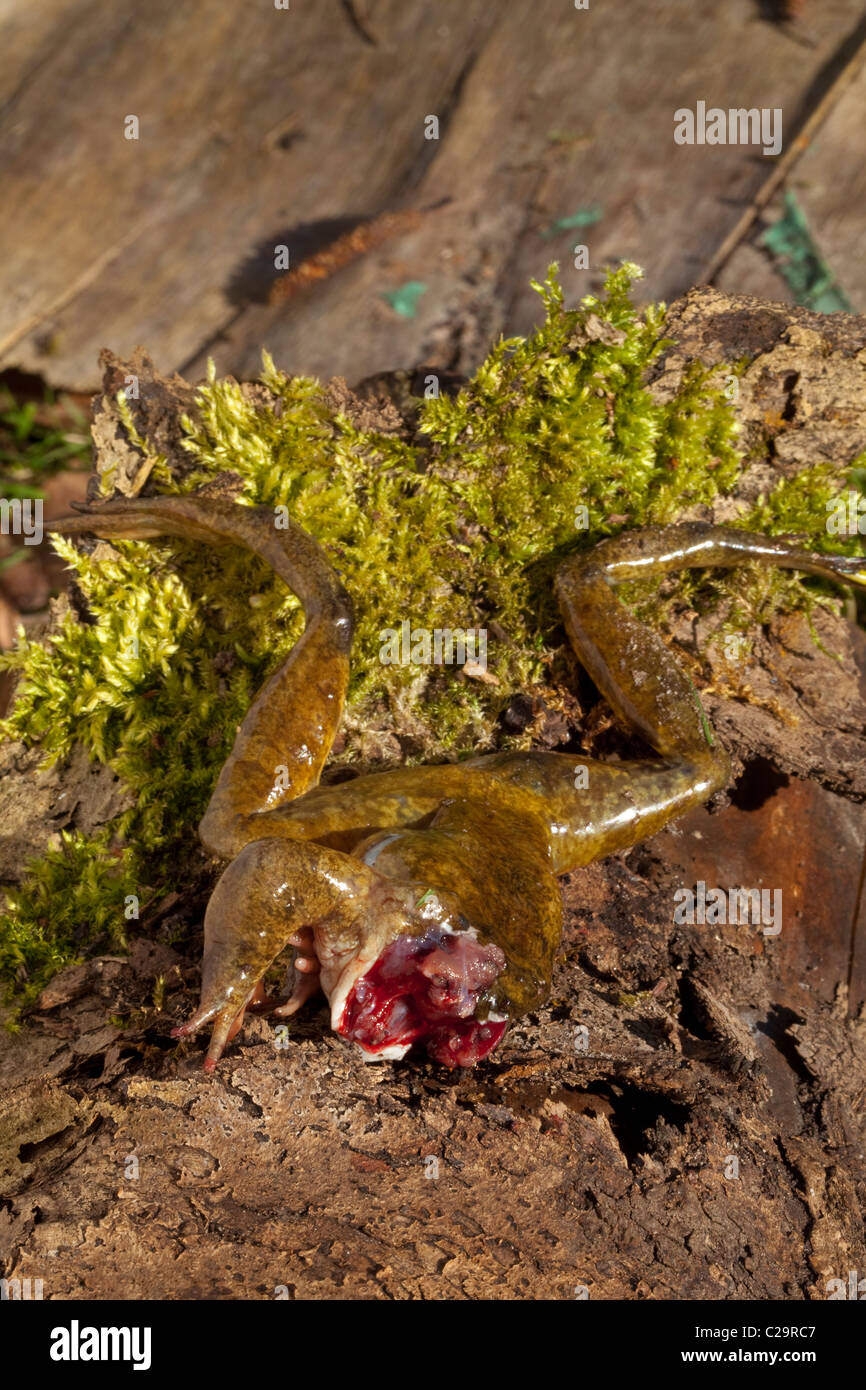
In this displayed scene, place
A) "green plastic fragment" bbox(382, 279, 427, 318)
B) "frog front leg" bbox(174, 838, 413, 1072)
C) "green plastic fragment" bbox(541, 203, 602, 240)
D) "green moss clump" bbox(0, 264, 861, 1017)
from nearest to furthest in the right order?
"frog front leg" bbox(174, 838, 413, 1072)
"green moss clump" bbox(0, 264, 861, 1017)
"green plastic fragment" bbox(382, 279, 427, 318)
"green plastic fragment" bbox(541, 203, 602, 240)

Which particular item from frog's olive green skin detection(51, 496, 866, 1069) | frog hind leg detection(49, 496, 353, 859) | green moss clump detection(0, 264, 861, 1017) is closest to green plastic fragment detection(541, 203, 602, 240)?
green moss clump detection(0, 264, 861, 1017)

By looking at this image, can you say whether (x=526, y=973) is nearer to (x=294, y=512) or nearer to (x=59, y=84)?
(x=294, y=512)

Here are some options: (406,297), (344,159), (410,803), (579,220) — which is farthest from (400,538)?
(344,159)

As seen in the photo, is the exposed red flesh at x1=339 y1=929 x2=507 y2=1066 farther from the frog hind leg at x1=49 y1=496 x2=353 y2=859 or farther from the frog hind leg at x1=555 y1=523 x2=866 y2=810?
the frog hind leg at x1=555 y1=523 x2=866 y2=810

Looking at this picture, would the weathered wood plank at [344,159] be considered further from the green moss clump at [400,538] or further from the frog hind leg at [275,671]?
the frog hind leg at [275,671]

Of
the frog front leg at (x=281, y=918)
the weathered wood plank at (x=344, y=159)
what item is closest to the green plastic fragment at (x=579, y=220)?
the weathered wood plank at (x=344, y=159)

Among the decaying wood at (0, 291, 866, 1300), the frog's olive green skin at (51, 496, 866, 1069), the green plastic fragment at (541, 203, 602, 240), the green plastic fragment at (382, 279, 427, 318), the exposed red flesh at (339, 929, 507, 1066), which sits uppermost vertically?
the green plastic fragment at (541, 203, 602, 240)
